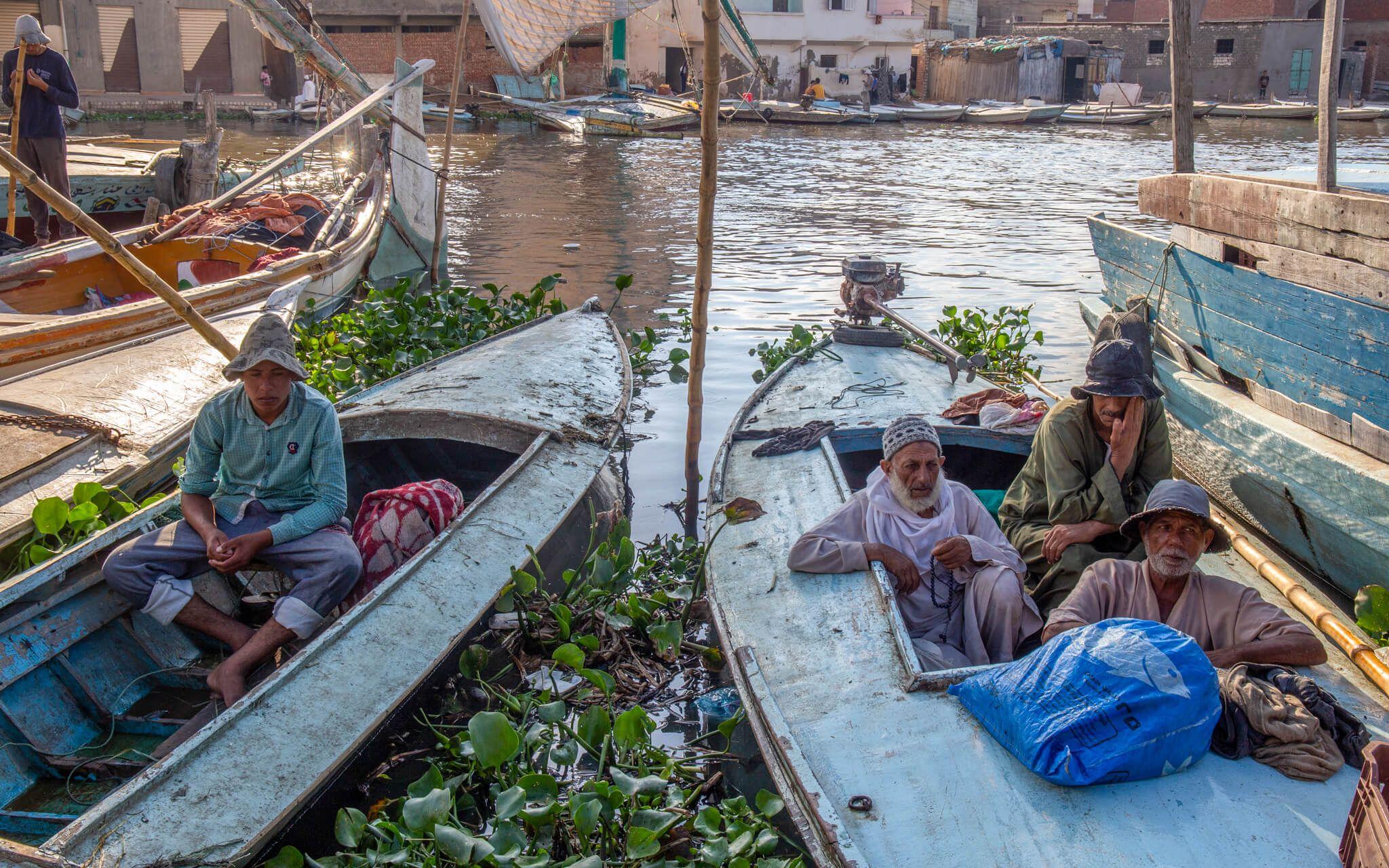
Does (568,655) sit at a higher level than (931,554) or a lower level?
lower

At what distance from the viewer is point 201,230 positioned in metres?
9.28

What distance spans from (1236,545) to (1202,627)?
116 centimetres

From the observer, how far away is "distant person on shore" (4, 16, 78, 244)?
9578mm

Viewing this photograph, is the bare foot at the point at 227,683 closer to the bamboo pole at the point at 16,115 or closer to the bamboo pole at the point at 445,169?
the bamboo pole at the point at 445,169

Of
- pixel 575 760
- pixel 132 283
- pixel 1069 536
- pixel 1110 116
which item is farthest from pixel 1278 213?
pixel 1110 116

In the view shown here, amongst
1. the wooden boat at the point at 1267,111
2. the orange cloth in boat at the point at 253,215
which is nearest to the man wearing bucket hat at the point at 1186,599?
the orange cloth in boat at the point at 253,215

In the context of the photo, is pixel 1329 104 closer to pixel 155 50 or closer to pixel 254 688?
pixel 254 688

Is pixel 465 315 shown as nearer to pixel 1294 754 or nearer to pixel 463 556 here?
pixel 463 556

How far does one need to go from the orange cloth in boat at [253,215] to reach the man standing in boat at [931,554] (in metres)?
7.23

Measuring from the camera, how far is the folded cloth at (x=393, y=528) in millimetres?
4344

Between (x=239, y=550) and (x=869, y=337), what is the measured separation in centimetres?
404

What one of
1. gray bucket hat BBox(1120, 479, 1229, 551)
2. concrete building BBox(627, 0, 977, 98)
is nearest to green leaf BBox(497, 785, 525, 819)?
gray bucket hat BBox(1120, 479, 1229, 551)

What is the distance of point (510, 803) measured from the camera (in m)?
3.05

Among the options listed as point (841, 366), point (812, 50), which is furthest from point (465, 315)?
point (812, 50)
